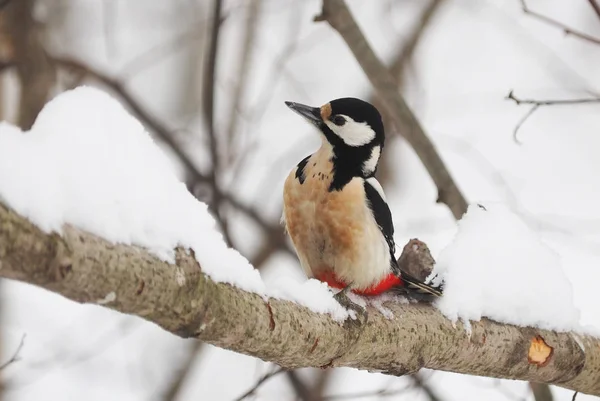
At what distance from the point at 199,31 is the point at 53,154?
612 cm

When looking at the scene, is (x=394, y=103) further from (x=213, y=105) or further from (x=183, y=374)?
(x=183, y=374)

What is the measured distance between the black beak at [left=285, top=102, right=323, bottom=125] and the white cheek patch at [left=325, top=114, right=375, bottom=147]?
0.38ft

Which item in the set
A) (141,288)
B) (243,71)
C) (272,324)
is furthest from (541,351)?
(243,71)

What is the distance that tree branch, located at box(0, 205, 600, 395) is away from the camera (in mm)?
1518

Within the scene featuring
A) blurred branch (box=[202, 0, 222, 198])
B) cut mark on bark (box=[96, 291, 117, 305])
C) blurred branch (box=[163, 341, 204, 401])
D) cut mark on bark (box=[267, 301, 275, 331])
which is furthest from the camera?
blurred branch (box=[163, 341, 204, 401])

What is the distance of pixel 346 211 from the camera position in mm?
3232

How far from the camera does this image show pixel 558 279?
Result: 10.1 feet

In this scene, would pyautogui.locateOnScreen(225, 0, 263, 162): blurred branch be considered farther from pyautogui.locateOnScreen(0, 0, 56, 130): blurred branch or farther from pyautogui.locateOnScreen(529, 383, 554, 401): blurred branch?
pyautogui.locateOnScreen(529, 383, 554, 401): blurred branch

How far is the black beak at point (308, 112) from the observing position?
358cm

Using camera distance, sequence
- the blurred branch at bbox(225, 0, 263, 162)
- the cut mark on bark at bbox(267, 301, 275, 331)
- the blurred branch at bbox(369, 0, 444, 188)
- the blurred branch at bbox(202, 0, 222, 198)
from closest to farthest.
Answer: the cut mark on bark at bbox(267, 301, 275, 331)
the blurred branch at bbox(202, 0, 222, 198)
the blurred branch at bbox(225, 0, 263, 162)
the blurred branch at bbox(369, 0, 444, 188)

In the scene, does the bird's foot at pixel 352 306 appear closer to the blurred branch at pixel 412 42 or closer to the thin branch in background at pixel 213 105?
the thin branch in background at pixel 213 105

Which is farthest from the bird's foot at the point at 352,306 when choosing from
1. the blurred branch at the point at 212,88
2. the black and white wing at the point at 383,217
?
the blurred branch at the point at 212,88

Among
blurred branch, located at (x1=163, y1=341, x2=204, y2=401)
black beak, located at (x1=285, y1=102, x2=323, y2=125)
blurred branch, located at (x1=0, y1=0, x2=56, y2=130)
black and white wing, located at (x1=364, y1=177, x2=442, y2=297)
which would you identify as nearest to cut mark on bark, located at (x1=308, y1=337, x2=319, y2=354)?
black and white wing, located at (x1=364, y1=177, x2=442, y2=297)

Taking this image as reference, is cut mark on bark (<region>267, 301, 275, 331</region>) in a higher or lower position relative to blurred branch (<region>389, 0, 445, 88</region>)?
higher
